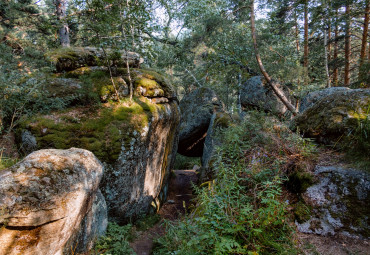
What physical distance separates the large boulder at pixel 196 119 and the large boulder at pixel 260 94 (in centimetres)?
171

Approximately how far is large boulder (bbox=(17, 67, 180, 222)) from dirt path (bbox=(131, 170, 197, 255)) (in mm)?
631

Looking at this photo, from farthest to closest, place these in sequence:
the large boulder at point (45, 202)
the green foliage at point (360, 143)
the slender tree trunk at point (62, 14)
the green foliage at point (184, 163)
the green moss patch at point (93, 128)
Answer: the green foliage at point (184, 163)
the slender tree trunk at point (62, 14)
the green moss patch at point (93, 128)
the green foliage at point (360, 143)
the large boulder at point (45, 202)

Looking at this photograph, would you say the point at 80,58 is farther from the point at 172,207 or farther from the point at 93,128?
the point at 172,207

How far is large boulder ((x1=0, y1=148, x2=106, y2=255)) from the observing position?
2416 mm

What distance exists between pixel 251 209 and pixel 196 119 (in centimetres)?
817

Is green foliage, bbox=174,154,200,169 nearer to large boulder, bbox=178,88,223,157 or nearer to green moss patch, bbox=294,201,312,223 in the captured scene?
large boulder, bbox=178,88,223,157

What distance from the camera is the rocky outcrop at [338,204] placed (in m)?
2.55

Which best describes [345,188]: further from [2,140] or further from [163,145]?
[2,140]

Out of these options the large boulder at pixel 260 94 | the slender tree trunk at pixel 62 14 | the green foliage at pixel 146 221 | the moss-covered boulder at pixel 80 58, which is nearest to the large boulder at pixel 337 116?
the green foliage at pixel 146 221

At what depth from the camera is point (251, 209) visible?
2336mm

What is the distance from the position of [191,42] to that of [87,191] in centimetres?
1022

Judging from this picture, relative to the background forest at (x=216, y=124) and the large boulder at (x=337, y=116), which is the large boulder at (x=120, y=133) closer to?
the background forest at (x=216, y=124)

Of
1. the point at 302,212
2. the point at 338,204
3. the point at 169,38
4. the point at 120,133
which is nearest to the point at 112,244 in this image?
the point at 120,133

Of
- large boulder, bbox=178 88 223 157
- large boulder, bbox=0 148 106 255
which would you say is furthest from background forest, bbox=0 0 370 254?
large boulder, bbox=178 88 223 157
